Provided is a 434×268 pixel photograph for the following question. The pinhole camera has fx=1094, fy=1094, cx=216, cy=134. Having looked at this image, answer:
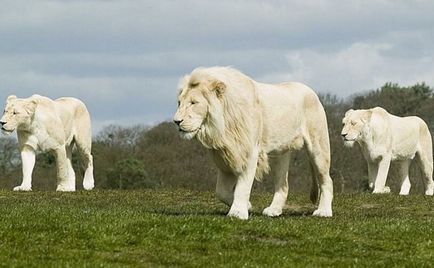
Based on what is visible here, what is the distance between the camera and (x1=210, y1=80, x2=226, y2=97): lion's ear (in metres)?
16.7

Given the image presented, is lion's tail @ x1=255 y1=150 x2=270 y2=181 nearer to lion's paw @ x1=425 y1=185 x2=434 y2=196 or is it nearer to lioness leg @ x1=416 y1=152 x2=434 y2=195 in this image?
lion's paw @ x1=425 y1=185 x2=434 y2=196

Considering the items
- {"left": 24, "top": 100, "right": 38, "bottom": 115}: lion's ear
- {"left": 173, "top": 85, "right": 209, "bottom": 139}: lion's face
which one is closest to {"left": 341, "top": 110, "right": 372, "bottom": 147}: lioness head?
{"left": 24, "top": 100, "right": 38, "bottom": 115}: lion's ear

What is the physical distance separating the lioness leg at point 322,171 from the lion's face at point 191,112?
3.04 metres

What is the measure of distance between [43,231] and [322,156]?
603 centimetres

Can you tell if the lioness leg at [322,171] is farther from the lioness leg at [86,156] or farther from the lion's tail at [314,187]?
the lioness leg at [86,156]

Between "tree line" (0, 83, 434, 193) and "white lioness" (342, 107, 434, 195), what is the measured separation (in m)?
24.1

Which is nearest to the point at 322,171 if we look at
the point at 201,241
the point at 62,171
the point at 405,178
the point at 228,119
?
the point at 228,119

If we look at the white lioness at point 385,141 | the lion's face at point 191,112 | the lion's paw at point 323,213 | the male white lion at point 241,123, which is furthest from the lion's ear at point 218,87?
the white lioness at point 385,141

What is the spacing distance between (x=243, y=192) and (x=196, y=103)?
156 cm

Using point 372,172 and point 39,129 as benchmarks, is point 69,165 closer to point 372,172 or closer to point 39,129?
point 39,129

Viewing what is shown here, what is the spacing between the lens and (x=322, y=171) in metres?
19.2

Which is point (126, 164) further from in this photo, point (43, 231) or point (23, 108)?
point (43, 231)

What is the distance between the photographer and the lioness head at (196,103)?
651 inches

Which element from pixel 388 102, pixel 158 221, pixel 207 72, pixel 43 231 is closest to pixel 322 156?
pixel 207 72
